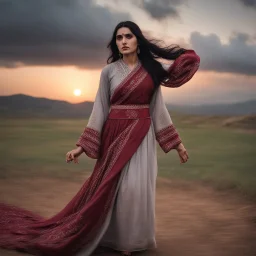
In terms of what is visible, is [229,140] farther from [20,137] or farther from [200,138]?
[20,137]

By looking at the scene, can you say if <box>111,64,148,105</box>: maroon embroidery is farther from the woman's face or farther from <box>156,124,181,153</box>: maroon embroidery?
<box>156,124,181,153</box>: maroon embroidery

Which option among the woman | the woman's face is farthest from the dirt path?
the woman's face

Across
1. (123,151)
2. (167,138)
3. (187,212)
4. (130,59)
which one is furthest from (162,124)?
(187,212)

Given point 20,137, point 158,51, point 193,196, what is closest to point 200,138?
point 20,137

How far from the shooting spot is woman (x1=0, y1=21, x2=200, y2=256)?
3.19 meters

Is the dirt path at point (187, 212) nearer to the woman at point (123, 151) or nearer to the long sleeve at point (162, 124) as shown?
the woman at point (123, 151)

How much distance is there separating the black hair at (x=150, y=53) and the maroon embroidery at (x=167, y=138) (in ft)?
1.18

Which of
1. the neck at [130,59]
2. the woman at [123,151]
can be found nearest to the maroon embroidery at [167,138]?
the woman at [123,151]

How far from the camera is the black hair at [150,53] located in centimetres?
328

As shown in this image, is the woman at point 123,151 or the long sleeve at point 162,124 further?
the long sleeve at point 162,124

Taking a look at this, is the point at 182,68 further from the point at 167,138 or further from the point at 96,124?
the point at 96,124

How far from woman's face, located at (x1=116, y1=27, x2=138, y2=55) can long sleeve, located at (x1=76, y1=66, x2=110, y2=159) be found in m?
0.20

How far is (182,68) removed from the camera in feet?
11.1

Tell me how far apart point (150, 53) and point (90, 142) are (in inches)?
31.6
